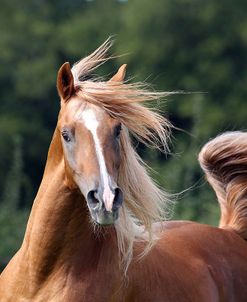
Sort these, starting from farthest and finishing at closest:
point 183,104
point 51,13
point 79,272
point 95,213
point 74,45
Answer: point 51,13, point 74,45, point 183,104, point 79,272, point 95,213

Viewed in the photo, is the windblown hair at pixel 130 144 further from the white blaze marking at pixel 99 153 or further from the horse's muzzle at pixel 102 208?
the horse's muzzle at pixel 102 208

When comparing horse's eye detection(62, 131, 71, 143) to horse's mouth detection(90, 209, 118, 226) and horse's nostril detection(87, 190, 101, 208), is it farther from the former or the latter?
horse's mouth detection(90, 209, 118, 226)

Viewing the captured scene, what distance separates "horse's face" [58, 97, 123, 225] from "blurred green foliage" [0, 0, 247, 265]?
90.1ft

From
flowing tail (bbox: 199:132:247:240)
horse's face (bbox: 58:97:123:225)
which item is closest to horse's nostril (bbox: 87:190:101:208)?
horse's face (bbox: 58:97:123:225)

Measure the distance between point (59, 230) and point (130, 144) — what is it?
2.10ft

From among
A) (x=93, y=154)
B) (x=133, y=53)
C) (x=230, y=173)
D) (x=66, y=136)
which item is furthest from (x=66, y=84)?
(x=133, y=53)

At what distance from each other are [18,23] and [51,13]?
4482 millimetres

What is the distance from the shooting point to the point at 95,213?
6.16 meters

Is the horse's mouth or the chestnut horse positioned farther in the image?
the chestnut horse

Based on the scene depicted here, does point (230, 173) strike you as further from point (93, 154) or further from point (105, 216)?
point (105, 216)

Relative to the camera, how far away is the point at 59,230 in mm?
6797

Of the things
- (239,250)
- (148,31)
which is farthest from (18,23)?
(239,250)

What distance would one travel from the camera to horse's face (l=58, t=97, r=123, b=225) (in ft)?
20.2

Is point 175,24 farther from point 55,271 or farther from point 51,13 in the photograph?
point 55,271
